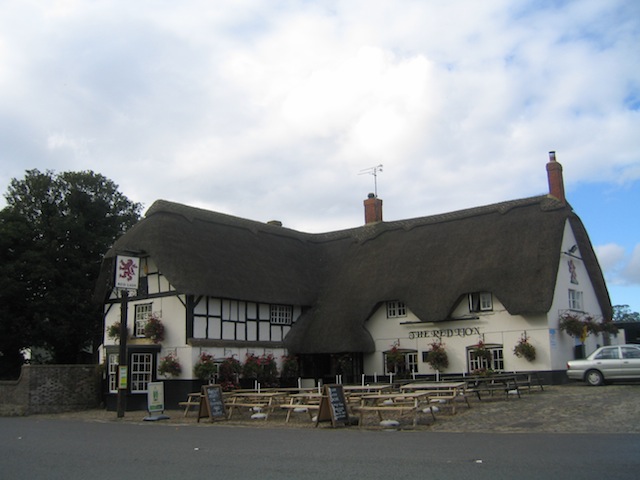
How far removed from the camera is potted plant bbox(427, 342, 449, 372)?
27.0 m

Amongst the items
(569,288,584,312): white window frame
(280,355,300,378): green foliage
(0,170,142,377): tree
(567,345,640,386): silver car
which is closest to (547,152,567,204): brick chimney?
(569,288,584,312): white window frame

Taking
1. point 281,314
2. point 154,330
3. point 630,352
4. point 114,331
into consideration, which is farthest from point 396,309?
point 114,331

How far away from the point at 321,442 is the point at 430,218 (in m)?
21.0

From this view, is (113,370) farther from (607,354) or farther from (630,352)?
(630,352)

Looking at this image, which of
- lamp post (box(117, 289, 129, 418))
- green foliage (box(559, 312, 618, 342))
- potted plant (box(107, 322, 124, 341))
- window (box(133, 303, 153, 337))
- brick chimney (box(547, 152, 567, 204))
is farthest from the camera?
brick chimney (box(547, 152, 567, 204))

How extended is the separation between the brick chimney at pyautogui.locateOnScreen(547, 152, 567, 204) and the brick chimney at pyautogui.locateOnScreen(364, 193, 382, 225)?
10.2 metres

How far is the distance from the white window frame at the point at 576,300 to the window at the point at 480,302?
3713mm

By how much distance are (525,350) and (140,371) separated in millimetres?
15431

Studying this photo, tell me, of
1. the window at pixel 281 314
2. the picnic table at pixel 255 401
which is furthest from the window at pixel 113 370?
the picnic table at pixel 255 401

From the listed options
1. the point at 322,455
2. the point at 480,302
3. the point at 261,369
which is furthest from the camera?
the point at 261,369

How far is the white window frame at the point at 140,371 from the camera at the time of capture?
26.7m

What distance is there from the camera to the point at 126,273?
75.4 feet

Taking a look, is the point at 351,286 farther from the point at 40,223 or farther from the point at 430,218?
Result: the point at 40,223

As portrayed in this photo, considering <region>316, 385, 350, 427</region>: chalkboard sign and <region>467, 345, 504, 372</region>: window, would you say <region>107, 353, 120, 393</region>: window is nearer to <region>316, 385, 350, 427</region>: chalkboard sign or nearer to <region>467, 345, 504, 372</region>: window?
<region>316, 385, 350, 427</region>: chalkboard sign
